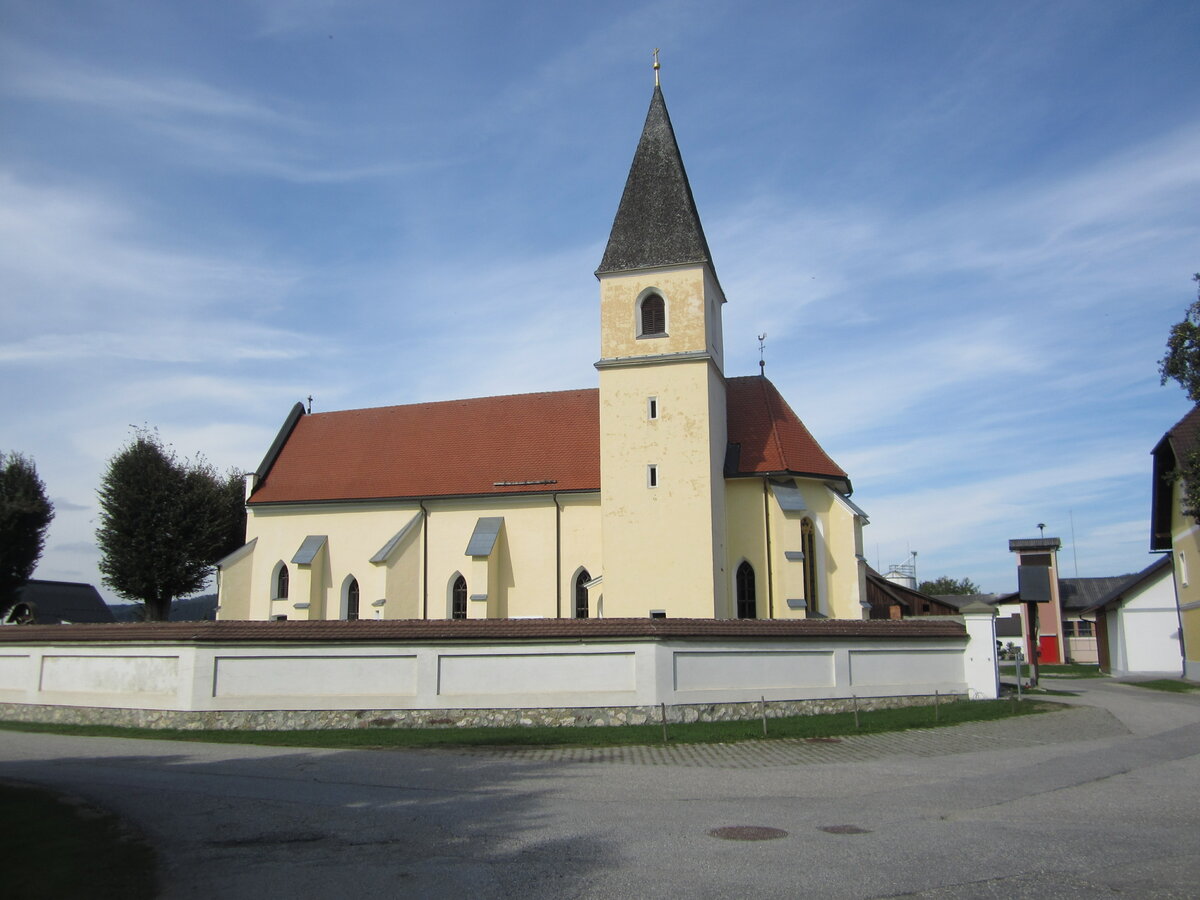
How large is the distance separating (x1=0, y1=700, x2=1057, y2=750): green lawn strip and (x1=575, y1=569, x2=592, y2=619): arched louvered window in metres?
13.5

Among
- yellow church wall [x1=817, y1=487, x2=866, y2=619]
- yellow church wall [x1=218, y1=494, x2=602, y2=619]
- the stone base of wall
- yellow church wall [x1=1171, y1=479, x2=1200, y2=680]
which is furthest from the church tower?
yellow church wall [x1=1171, y1=479, x2=1200, y2=680]

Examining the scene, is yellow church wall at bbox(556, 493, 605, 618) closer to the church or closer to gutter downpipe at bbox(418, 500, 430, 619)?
the church

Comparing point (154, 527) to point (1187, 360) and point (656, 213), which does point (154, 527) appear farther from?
point (1187, 360)

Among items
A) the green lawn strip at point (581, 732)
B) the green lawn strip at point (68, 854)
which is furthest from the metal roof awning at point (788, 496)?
the green lawn strip at point (68, 854)

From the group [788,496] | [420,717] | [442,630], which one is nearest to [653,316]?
[788,496]

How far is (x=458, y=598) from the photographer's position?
35.0 metres

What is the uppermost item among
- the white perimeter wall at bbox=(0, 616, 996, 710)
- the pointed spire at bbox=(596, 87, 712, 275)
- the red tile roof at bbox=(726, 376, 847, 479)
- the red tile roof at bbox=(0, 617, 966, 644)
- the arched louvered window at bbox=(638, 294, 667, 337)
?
the pointed spire at bbox=(596, 87, 712, 275)

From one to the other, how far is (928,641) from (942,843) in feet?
46.6

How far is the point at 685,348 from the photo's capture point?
102 feet

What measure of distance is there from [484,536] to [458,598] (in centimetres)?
281

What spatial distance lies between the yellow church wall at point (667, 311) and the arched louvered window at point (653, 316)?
206 mm

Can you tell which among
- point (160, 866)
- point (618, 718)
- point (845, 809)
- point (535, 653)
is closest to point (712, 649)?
point (618, 718)

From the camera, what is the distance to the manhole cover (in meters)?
9.21

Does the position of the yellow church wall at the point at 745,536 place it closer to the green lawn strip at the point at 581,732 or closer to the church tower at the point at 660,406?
the church tower at the point at 660,406
